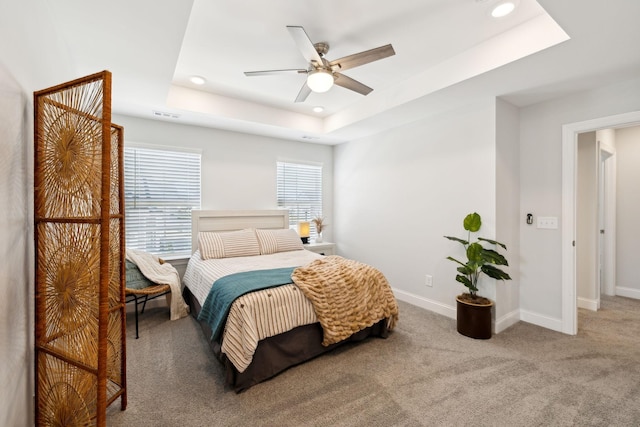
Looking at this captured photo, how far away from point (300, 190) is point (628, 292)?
495cm

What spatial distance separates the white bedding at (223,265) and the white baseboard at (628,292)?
4339 mm

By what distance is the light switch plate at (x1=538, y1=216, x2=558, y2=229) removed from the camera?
2.86 m

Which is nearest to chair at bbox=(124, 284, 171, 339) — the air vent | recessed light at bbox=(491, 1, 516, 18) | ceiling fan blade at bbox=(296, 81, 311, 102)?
the air vent

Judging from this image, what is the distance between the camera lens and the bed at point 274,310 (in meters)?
1.99

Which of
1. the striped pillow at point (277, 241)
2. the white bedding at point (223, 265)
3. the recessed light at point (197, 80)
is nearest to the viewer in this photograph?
the white bedding at point (223, 265)

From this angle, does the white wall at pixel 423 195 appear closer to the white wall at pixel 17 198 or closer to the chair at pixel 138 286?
the chair at pixel 138 286

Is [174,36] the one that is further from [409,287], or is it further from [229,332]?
[409,287]

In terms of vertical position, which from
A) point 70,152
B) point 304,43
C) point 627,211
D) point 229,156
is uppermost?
point 304,43

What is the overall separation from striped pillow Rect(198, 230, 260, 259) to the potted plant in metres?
2.42

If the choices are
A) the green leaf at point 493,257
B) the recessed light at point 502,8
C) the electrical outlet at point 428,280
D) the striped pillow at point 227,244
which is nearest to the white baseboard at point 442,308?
the electrical outlet at point 428,280

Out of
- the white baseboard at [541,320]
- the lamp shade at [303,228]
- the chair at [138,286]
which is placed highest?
the lamp shade at [303,228]

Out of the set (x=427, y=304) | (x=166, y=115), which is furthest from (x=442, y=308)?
(x=166, y=115)

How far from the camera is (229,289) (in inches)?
87.2

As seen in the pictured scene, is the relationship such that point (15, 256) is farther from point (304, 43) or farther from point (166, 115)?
point (166, 115)
